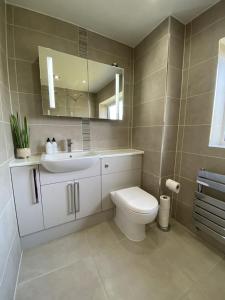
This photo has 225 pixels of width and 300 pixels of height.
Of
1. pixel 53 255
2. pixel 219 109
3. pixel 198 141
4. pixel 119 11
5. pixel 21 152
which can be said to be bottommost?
pixel 53 255

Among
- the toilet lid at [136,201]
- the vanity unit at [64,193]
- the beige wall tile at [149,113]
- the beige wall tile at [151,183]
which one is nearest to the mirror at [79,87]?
the beige wall tile at [149,113]

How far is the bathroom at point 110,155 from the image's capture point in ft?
3.52

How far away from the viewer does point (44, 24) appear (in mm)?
1398

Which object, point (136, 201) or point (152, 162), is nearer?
point (136, 201)

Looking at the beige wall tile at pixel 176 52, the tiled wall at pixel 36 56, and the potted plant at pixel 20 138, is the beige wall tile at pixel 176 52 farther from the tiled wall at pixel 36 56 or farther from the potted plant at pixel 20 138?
the potted plant at pixel 20 138

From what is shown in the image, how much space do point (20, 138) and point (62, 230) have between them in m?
1.02

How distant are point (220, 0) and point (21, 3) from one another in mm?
1771

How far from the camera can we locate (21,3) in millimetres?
1259

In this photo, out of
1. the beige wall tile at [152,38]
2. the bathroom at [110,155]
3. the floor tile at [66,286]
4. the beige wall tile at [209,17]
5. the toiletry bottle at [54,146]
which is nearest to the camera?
the floor tile at [66,286]

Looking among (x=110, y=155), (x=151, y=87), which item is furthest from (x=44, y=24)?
(x=110, y=155)

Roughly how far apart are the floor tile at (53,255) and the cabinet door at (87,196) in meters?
0.24

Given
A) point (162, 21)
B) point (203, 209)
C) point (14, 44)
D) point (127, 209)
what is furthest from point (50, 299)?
point (162, 21)

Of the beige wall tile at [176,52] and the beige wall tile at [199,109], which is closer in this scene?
the beige wall tile at [199,109]

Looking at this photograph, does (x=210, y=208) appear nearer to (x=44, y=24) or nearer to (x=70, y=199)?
(x=70, y=199)
